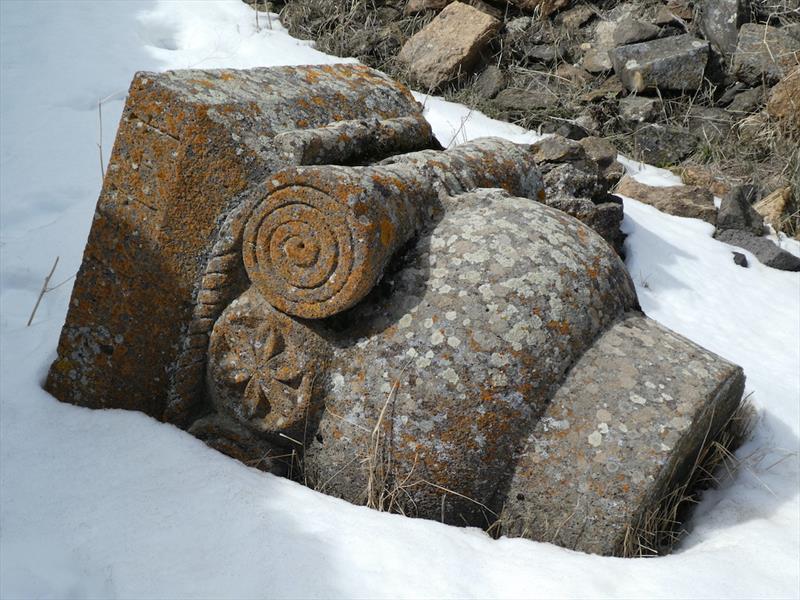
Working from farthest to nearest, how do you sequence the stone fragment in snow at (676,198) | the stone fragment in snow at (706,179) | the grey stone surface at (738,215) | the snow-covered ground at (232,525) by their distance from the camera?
the stone fragment in snow at (706,179)
the stone fragment in snow at (676,198)
the grey stone surface at (738,215)
the snow-covered ground at (232,525)

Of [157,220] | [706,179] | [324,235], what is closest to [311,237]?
[324,235]

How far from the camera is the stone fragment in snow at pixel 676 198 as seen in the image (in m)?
A: 5.54

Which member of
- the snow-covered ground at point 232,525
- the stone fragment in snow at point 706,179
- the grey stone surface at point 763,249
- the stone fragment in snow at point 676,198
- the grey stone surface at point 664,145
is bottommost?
the snow-covered ground at point 232,525

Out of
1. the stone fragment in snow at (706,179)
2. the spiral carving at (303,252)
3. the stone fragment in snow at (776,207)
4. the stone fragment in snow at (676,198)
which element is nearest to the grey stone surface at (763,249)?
the stone fragment in snow at (676,198)

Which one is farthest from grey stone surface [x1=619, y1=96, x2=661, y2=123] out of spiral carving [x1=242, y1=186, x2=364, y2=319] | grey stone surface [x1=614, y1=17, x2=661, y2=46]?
spiral carving [x1=242, y1=186, x2=364, y2=319]

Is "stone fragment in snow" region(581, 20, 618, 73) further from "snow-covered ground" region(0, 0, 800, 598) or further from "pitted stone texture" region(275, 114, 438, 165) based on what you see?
"pitted stone texture" region(275, 114, 438, 165)

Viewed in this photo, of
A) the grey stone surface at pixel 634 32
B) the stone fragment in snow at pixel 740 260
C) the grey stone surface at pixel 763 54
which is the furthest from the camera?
the grey stone surface at pixel 634 32

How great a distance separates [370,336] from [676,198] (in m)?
3.68

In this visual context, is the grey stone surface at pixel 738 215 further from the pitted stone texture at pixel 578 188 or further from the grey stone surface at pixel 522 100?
the grey stone surface at pixel 522 100

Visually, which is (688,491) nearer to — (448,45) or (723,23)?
(448,45)

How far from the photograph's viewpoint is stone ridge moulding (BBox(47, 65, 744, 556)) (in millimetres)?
2479

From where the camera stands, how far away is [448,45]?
6957 mm

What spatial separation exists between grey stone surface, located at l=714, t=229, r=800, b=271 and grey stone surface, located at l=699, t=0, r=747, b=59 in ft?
7.42

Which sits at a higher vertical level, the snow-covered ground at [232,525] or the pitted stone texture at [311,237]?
the pitted stone texture at [311,237]
